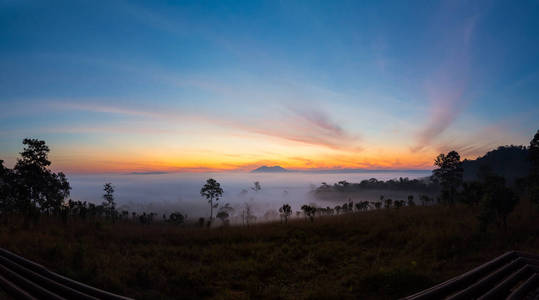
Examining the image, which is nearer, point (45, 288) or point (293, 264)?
point (45, 288)

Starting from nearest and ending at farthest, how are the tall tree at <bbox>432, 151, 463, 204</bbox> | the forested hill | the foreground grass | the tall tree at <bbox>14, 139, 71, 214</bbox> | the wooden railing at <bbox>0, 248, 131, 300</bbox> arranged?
the wooden railing at <bbox>0, 248, 131, 300</bbox>
the foreground grass
the tall tree at <bbox>14, 139, 71, 214</bbox>
the tall tree at <bbox>432, 151, 463, 204</bbox>
the forested hill

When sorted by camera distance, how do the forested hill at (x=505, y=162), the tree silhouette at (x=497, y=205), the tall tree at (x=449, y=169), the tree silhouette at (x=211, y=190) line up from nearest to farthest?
1. the tree silhouette at (x=497, y=205)
2. the tall tree at (x=449, y=169)
3. the tree silhouette at (x=211, y=190)
4. the forested hill at (x=505, y=162)

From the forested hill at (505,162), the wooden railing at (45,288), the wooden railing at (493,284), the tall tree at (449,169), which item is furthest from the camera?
the forested hill at (505,162)

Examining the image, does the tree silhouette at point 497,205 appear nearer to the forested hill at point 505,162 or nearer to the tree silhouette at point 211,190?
the tree silhouette at point 211,190

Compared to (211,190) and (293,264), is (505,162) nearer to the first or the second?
(211,190)

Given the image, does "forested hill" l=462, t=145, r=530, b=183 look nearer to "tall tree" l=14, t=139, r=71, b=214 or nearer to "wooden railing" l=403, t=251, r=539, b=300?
"wooden railing" l=403, t=251, r=539, b=300

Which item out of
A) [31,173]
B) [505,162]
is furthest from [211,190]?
[505,162]

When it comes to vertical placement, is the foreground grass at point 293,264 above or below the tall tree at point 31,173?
below

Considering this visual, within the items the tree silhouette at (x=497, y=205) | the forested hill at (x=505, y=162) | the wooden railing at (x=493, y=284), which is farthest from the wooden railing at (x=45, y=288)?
the forested hill at (x=505, y=162)

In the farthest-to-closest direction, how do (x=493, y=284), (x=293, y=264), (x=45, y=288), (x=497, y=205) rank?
(x=497, y=205) < (x=293, y=264) < (x=493, y=284) < (x=45, y=288)

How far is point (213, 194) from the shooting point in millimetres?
56844

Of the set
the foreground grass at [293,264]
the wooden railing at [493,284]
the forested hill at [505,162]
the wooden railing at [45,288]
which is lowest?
the foreground grass at [293,264]

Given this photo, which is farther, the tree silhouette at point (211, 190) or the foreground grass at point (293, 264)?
the tree silhouette at point (211, 190)

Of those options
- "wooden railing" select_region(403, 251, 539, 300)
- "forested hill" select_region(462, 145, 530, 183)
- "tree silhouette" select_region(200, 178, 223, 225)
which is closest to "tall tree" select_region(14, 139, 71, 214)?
"tree silhouette" select_region(200, 178, 223, 225)
